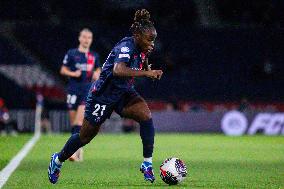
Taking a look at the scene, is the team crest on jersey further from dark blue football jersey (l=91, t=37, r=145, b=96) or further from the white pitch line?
the white pitch line

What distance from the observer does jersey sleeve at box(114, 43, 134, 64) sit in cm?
923

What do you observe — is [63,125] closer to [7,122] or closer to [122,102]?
[7,122]

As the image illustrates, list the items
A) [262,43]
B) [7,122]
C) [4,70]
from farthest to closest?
[262,43] → [4,70] → [7,122]

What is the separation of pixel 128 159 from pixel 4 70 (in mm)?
17678

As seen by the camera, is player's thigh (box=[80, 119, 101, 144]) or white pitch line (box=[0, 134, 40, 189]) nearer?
player's thigh (box=[80, 119, 101, 144])

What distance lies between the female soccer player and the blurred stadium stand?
20.7 metres

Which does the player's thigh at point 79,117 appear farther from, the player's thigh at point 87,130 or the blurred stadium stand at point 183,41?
the blurred stadium stand at point 183,41

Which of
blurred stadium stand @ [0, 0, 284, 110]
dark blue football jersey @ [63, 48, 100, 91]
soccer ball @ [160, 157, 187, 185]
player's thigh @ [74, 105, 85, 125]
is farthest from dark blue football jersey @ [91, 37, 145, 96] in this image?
blurred stadium stand @ [0, 0, 284, 110]

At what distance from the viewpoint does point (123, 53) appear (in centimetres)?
927

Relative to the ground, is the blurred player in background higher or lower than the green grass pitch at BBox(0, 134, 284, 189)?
higher

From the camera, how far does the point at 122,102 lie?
974cm

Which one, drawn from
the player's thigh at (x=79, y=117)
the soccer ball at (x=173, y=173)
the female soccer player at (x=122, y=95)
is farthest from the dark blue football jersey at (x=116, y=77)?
→ the player's thigh at (x=79, y=117)

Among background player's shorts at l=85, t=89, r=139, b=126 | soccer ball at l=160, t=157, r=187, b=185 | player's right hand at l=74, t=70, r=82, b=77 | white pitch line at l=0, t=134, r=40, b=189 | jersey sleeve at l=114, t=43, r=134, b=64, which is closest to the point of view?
jersey sleeve at l=114, t=43, r=134, b=64

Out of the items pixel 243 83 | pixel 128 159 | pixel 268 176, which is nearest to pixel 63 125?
pixel 243 83
